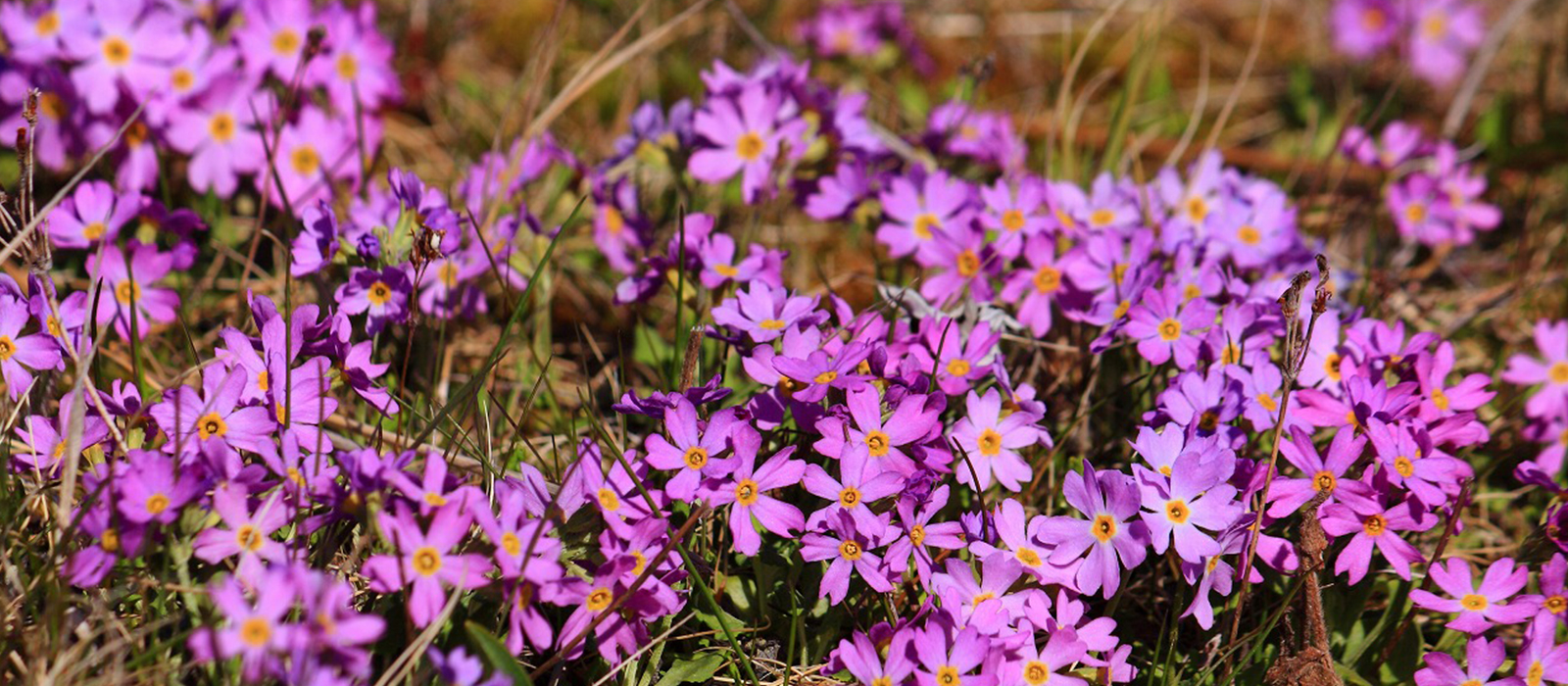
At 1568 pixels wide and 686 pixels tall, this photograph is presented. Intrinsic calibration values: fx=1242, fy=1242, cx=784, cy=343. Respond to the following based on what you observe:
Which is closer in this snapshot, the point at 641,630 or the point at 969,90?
the point at 641,630

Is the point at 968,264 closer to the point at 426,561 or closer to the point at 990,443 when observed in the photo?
the point at 990,443

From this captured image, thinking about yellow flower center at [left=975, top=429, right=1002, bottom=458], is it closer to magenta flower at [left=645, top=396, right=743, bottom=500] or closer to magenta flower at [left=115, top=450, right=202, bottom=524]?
magenta flower at [left=645, top=396, right=743, bottom=500]

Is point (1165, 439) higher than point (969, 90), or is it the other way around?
point (969, 90)

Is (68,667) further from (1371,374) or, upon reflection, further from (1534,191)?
(1534,191)

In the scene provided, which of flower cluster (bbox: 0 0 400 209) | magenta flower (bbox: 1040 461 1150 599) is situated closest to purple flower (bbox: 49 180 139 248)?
flower cluster (bbox: 0 0 400 209)

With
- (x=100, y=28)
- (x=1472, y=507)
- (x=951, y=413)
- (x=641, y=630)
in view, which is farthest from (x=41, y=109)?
(x=1472, y=507)

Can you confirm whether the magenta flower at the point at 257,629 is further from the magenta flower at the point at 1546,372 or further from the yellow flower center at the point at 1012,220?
the magenta flower at the point at 1546,372
